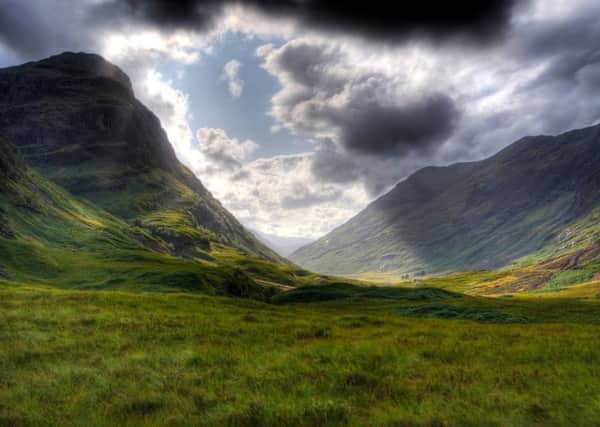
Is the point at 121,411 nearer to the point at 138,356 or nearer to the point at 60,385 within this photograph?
the point at 60,385

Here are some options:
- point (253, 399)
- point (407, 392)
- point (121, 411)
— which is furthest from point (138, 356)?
point (407, 392)

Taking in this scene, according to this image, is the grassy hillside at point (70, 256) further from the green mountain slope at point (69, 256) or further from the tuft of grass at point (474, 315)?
the tuft of grass at point (474, 315)

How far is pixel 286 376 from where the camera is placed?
35.5 feet

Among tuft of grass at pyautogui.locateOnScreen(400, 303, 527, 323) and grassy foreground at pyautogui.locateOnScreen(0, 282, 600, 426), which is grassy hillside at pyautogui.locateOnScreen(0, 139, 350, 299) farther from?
grassy foreground at pyautogui.locateOnScreen(0, 282, 600, 426)

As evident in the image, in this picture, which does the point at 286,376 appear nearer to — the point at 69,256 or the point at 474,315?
the point at 474,315

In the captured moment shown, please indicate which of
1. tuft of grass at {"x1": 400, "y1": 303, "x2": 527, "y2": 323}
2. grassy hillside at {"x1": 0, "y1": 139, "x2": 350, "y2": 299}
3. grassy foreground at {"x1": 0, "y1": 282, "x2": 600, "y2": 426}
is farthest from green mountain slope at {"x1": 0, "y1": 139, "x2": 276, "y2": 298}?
grassy foreground at {"x1": 0, "y1": 282, "x2": 600, "y2": 426}

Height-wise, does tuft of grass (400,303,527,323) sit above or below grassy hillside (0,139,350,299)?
below

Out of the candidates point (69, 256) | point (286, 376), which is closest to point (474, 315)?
point (286, 376)

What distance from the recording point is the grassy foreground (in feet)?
28.1

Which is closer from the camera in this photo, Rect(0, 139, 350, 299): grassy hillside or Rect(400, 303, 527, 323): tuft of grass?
Rect(400, 303, 527, 323): tuft of grass

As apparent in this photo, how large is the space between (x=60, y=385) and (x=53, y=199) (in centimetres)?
17052

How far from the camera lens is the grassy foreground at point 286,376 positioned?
8.55 m

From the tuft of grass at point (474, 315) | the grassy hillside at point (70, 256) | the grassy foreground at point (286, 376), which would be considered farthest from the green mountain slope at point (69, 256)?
the grassy foreground at point (286, 376)

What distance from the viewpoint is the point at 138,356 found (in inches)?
500
